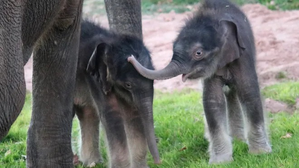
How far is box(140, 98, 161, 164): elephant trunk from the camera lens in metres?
5.38

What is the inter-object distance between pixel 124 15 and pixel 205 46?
1.10m

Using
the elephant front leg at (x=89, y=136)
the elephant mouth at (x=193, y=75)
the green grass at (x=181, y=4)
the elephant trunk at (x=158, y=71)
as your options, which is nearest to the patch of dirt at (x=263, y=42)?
the green grass at (x=181, y=4)

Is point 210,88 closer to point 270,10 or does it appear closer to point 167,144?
point 167,144

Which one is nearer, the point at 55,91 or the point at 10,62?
the point at 10,62

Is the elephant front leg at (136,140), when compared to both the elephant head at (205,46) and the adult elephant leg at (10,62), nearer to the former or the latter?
the elephant head at (205,46)

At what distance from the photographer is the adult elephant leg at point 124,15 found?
6.67 metres

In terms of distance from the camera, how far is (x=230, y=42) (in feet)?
19.6

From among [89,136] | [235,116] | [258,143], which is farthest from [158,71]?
[235,116]

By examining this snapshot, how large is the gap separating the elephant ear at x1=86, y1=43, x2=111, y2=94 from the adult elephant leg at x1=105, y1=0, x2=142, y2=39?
2.88 ft

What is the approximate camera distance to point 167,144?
6.71 metres

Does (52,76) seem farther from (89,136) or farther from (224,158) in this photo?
(224,158)

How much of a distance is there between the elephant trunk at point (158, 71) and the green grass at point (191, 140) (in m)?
0.77

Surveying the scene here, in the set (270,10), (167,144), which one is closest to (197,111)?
(167,144)

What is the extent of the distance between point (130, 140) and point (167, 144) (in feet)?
3.25
